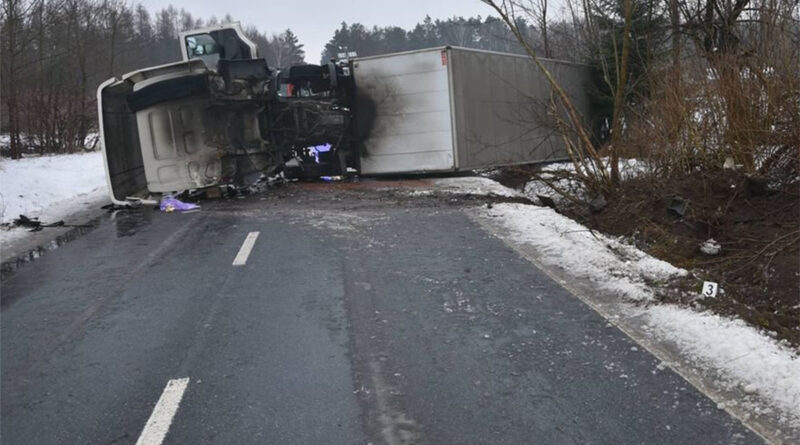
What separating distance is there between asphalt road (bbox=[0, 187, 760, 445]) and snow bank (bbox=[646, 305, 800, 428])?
Result: 1.10ft

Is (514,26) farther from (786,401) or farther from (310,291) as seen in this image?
(786,401)

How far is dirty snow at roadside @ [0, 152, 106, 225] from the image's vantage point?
41.6 ft

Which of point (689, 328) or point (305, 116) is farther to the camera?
point (305, 116)

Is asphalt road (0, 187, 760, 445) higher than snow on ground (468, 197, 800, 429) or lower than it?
higher

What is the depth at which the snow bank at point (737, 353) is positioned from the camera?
12.5ft

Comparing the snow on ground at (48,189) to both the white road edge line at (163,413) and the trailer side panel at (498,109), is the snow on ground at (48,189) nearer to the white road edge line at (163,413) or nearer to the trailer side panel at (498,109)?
the white road edge line at (163,413)

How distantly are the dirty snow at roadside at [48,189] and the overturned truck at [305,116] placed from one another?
58.9 inches

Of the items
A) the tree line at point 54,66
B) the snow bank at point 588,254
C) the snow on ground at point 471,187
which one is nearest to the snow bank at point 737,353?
the snow bank at point 588,254

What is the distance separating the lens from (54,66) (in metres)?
26.1

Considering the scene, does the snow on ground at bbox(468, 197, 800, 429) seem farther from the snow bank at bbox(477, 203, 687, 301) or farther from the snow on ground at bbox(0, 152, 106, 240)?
the snow on ground at bbox(0, 152, 106, 240)

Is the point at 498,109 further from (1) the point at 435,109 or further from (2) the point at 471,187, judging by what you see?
(2) the point at 471,187

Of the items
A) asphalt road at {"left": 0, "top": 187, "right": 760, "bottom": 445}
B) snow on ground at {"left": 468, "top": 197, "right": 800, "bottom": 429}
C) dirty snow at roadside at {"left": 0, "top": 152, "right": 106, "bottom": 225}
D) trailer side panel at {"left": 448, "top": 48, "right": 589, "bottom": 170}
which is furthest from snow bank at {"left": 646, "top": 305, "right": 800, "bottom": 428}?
trailer side panel at {"left": 448, "top": 48, "right": 589, "bottom": 170}

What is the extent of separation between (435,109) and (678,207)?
Result: 25.0 ft

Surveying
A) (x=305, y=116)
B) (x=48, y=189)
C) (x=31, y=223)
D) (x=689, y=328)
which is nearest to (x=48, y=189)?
(x=48, y=189)
